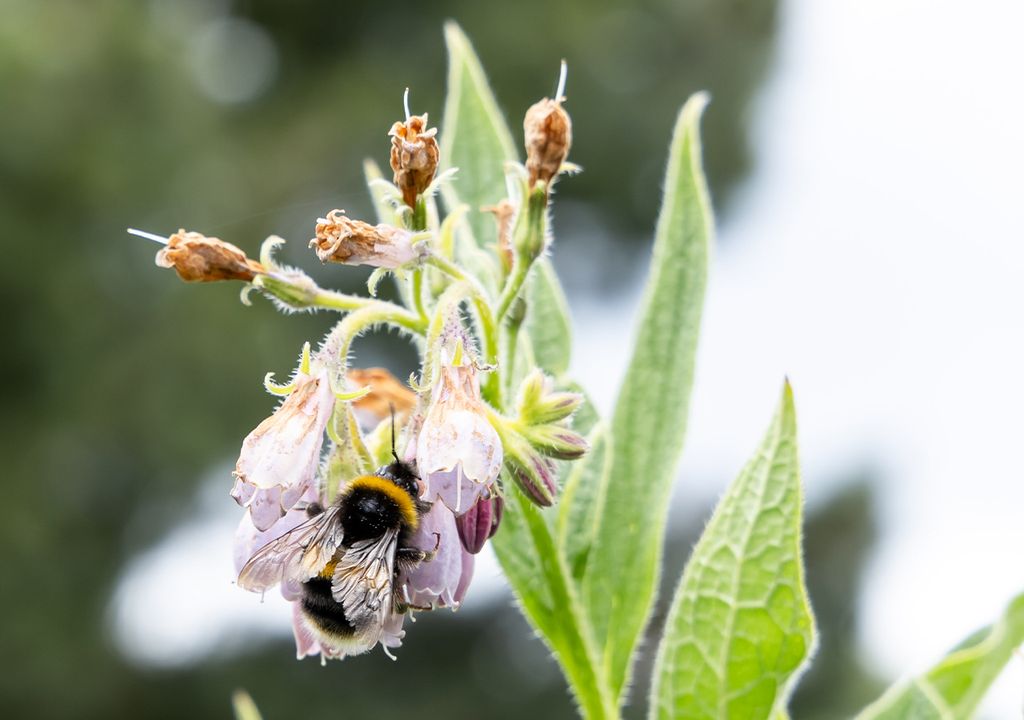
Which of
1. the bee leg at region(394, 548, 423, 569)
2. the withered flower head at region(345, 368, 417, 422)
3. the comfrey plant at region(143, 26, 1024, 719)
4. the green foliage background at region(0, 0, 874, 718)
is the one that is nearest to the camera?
the comfrey plant at region(143, 26, 1024, 719)

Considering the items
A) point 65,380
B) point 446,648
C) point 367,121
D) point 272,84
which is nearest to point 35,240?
point 65,380

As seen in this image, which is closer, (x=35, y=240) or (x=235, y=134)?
(x=35, y=240)

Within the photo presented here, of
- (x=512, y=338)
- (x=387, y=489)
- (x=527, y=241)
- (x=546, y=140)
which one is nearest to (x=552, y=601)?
(x=387, y=489)

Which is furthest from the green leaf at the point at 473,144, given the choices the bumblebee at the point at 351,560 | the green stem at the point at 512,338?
the bumblebee at the point at 351,560

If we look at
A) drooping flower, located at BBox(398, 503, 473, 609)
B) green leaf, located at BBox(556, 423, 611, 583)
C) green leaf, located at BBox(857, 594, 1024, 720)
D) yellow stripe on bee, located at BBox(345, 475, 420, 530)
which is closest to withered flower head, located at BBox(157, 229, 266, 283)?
yellow stripe on bee, located at BBox(345, 475, 420, 530)

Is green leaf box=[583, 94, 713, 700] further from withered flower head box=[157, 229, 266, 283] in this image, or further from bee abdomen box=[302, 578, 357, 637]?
withered flower head box=[157, 229, 266, 283]

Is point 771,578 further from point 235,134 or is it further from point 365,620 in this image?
point 235,134
